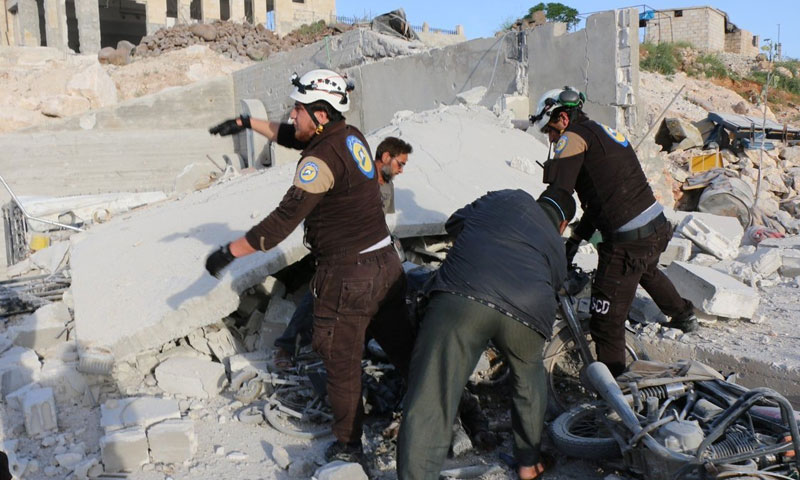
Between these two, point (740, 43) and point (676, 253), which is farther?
point (740, 43)

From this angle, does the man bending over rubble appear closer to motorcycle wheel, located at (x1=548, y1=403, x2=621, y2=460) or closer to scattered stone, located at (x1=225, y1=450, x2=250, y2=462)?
motorcycle wheel, located at (x1=548, y1=403, x2=621, y2=460)

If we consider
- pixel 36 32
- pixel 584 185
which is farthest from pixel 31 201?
pixel 36 32

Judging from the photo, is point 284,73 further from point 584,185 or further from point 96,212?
point 584,185

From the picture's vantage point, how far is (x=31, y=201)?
11273mm

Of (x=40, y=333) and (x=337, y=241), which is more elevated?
(x=337, y=241)

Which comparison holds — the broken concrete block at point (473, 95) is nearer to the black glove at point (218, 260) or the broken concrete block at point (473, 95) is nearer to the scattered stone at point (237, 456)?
the black glove at point (218, 260)

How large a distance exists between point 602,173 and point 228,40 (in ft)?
65.5

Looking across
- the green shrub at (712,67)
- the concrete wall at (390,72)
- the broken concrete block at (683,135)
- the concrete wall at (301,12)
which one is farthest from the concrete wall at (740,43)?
the concrete wall at (390,72)

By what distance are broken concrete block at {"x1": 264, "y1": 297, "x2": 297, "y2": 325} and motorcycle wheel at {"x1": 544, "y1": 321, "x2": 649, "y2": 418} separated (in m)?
1.76

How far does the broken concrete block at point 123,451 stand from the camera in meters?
3.13

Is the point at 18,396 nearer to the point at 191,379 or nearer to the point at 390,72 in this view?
the point at 191,379

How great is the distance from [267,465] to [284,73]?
13461 mm

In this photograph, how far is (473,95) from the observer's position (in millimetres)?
10039

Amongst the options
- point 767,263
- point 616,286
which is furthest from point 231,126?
point 767,263
